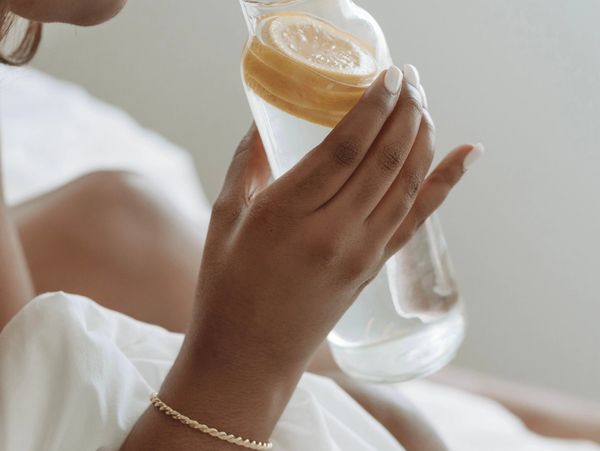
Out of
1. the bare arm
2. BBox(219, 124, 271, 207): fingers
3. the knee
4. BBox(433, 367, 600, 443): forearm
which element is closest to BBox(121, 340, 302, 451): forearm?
BBox(219, 124, 271, 207): fingers

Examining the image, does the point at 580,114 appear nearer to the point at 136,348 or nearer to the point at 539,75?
the point at 539,75

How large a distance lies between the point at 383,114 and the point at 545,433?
675mm

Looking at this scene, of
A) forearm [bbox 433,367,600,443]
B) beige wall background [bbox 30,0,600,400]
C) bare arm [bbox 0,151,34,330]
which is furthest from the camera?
beige wall background [bbox 30,0,600,400]

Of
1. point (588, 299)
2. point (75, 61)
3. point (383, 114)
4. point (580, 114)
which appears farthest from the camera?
point (75, 61)

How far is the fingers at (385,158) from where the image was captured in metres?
0.58

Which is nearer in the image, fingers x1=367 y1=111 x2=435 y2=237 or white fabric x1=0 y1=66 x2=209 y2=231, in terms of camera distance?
fingers x1=367 y1=111 x2=435 y2=237

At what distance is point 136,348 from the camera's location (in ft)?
Result: 2.47

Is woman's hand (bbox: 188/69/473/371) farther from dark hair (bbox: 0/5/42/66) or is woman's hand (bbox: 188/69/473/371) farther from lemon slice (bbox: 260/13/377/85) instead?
dark hair (bbox: 0/5/42/66)

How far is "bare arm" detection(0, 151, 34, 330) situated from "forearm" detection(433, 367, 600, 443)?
0.55 meters

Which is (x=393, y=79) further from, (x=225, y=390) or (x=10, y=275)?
(x=10, y=275)

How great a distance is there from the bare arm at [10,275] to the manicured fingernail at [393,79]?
0.47 meters

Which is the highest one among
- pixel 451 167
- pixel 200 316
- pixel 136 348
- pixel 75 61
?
pixel 451 167

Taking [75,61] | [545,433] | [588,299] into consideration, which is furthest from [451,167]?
[75,61]

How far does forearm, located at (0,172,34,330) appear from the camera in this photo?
0.90 m
